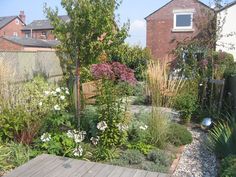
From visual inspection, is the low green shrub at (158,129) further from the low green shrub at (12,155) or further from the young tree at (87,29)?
the low green shrub at (12,155)

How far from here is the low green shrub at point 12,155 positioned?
4285 millimetres

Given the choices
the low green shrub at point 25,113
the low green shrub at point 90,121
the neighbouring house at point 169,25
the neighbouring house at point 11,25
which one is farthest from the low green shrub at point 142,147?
the neighbouring house at point 11,25

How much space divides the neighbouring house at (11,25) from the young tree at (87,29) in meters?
45.7

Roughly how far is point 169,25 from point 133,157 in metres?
18.8

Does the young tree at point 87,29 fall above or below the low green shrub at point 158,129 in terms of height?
above

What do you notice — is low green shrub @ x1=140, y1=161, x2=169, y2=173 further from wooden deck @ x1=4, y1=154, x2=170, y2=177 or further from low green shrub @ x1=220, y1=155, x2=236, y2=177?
low green shrub @ x1=220, y1=155, x2=236, y2=177

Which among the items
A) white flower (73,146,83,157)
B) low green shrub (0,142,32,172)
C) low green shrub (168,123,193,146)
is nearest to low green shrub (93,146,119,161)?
white flower (73,146,83,157)

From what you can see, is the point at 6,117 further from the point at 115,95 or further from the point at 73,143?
the point at 115,95

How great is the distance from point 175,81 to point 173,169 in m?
3.49

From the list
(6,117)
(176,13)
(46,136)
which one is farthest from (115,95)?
(176,13)

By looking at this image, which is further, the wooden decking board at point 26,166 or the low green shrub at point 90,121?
the low green shrub at point 90,121

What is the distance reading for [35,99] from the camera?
561cm

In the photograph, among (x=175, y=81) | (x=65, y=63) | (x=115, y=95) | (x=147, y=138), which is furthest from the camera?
(x=65, y=63)

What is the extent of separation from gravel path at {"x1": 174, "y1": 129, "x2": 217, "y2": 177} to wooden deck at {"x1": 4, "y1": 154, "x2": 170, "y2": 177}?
1.04m
